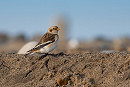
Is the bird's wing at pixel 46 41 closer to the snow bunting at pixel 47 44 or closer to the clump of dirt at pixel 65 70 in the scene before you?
the snow bunting at pixel 47 44

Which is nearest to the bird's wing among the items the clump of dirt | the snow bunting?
the snow bunting

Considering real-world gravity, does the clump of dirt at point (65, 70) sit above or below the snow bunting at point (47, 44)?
below

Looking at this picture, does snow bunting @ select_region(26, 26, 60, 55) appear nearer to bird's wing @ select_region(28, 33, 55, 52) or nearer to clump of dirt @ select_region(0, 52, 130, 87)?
bird's wing @ select_region(28, 33, 55, 52)

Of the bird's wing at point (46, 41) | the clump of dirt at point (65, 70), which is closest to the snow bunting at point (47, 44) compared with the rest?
the bird's wing at point (46, 41)

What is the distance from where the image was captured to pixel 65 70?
5410 millimetres

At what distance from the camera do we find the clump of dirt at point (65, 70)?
509 centimetres

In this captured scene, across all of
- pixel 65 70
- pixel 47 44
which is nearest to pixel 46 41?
pixel 47 44

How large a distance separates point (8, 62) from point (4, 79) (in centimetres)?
62

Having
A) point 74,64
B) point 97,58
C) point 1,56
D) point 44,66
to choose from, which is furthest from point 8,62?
point 97,58

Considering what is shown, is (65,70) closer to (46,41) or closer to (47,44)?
(47,44)

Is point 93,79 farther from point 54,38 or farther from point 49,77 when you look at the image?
point 54,38

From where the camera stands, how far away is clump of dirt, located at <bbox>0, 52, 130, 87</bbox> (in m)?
Result: 5.09

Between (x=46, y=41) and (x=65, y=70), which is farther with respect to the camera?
(x=46, y=41)

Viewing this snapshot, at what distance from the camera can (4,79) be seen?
217 inches
